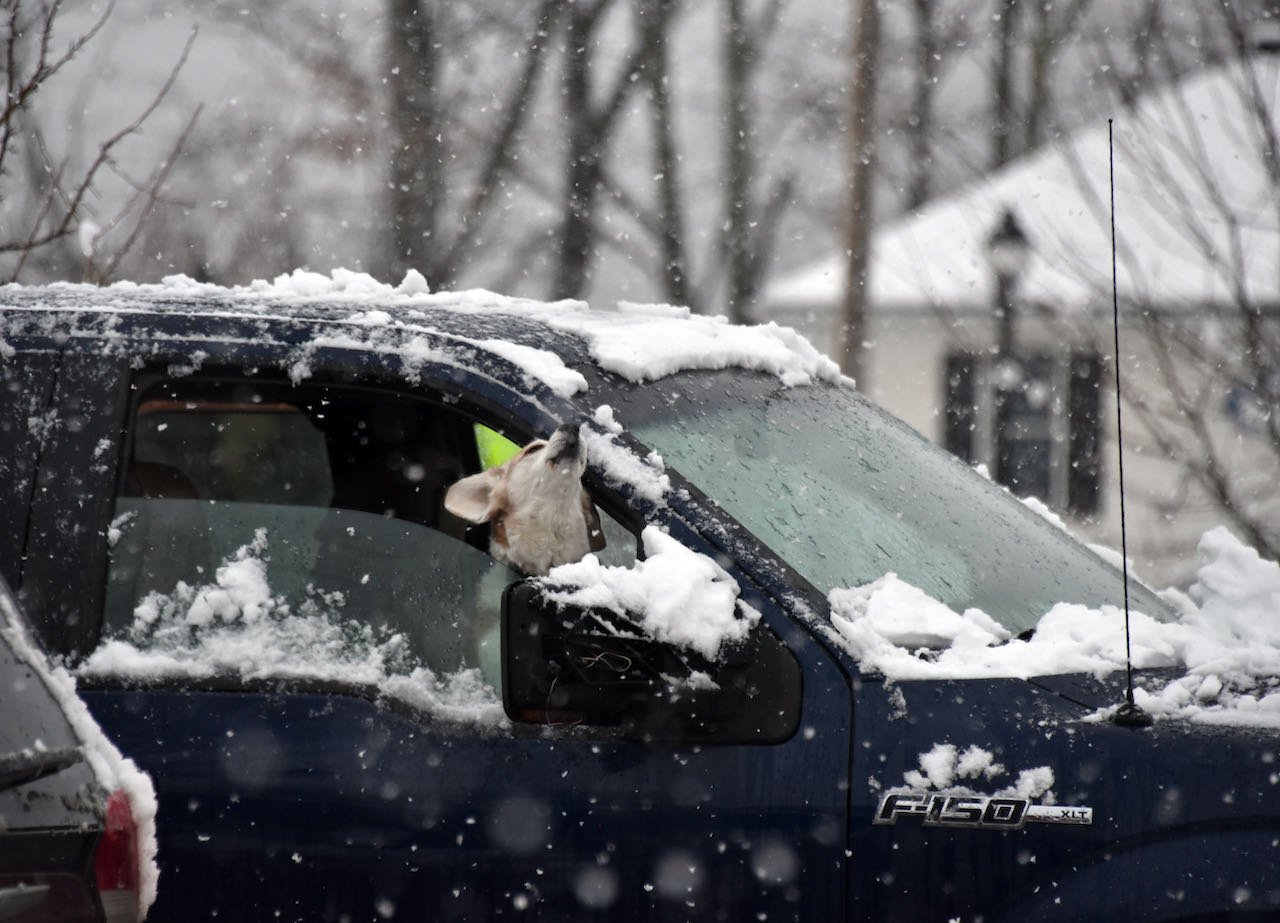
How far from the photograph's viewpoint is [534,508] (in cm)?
264

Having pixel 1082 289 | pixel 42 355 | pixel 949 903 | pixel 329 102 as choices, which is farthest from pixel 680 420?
pixel 329 102

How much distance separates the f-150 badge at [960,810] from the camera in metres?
2.40

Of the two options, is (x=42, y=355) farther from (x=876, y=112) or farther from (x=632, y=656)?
(x=876, y=112)

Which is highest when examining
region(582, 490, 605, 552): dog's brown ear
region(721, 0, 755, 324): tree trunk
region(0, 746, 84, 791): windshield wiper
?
region(721, 0, 755, 324): tree trunk

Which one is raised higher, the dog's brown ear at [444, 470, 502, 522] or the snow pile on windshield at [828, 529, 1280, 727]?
the dog's brown ear at [444, 470, 502, 522]

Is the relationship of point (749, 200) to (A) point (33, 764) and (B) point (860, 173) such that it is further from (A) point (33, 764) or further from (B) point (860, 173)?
(A) point (33, 764)

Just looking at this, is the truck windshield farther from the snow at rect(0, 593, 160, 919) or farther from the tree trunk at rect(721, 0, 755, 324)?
the tree trunk at rect(721, 0, 755, 324)

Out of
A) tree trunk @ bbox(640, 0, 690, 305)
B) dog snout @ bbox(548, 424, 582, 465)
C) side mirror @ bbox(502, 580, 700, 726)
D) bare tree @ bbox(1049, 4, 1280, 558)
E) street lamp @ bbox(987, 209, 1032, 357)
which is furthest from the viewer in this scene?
tree trunk @ bbox(640, 0, 690, 305)

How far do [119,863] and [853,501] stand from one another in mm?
1548

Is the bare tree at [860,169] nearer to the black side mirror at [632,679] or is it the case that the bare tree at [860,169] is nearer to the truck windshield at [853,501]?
the truck windshield at [853,501]

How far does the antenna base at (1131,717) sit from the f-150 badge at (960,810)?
0.17 meters

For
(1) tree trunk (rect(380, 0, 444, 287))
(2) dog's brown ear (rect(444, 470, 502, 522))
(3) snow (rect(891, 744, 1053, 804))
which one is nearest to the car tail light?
(2) dog's brown ear (rect(444, 470, 502, 522))

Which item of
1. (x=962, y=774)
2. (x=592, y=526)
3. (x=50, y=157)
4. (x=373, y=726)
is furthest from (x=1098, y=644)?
(x=50, y=157)

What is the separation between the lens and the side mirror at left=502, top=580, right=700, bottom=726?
230 centimetres
